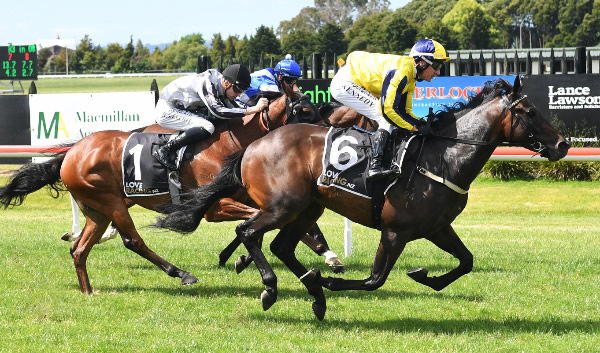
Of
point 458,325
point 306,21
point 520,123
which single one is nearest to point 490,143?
point 520,123

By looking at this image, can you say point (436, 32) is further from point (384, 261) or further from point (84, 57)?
point (384, 261)

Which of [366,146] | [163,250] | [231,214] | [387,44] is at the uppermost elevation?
[387,44]

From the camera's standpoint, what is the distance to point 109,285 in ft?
25.2

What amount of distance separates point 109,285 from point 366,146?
2820 mm

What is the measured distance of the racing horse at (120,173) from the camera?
7.45 meters

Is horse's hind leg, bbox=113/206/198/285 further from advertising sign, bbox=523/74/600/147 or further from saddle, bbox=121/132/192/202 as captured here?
advertising sign, bbox=523/74/600/147

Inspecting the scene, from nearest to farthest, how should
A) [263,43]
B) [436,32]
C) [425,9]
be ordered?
[263,43] → [436,32] → [425,9]

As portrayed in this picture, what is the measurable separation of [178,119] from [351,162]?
85.6 inches

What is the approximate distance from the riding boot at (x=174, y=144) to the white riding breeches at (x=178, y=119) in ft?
0.29

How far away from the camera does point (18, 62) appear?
21031 millimetres

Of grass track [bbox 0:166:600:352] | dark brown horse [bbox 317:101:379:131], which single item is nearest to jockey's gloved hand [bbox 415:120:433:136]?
grass track [bbox 0:166:600:352]

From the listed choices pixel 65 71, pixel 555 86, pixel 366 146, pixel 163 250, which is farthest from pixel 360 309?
pixel 65 71

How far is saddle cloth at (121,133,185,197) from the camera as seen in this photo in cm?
748

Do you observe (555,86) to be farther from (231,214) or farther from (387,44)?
(387,44)
